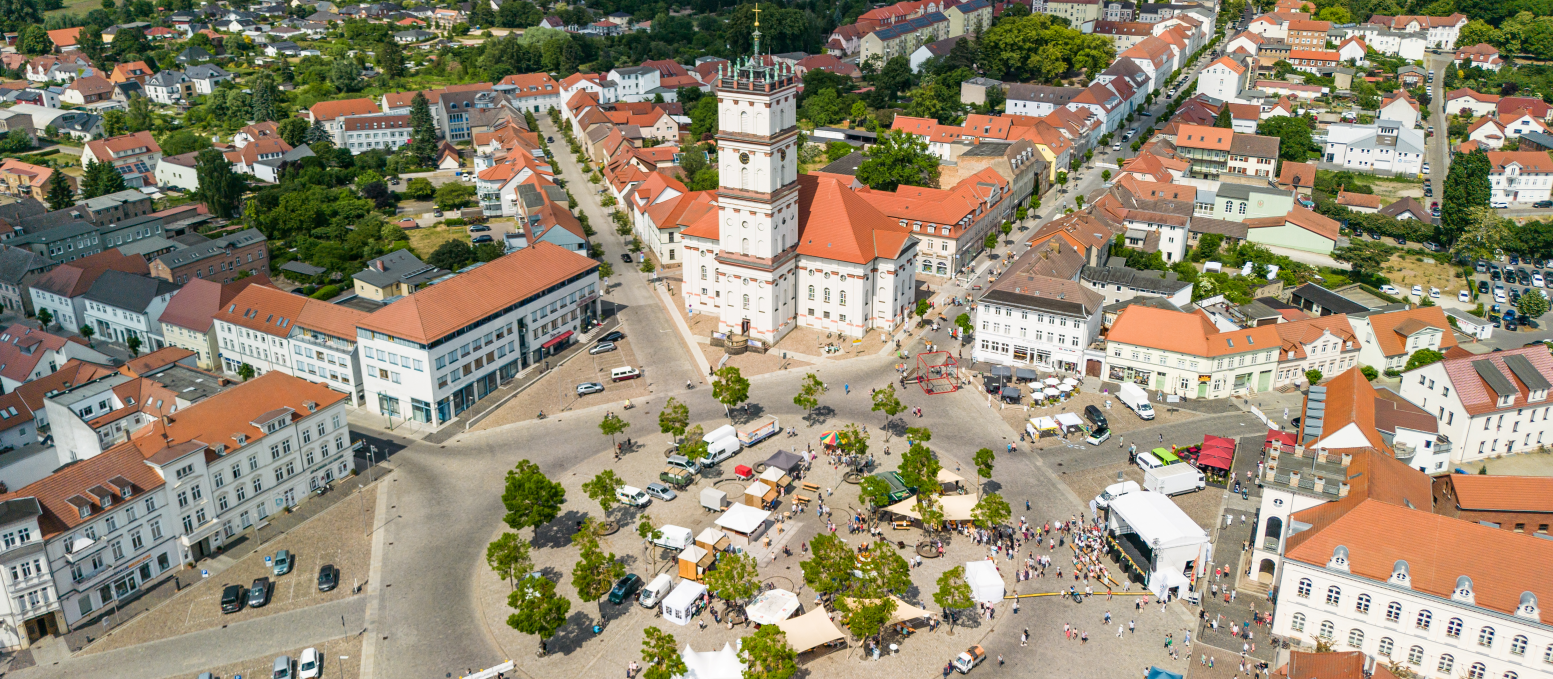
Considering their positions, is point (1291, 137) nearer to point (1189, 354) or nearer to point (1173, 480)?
point (1189, 354)

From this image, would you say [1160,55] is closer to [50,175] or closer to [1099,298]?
[1099,298]

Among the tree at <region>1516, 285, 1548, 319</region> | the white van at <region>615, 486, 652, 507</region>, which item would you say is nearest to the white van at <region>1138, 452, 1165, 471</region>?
the white van at <region>615, 486, 652, 507</region>

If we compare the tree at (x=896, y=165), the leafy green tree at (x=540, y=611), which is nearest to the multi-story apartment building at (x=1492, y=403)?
the leafy green tree at (x=540, y=611)

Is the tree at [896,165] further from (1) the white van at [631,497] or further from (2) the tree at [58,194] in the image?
(2) the tree at [58,194]

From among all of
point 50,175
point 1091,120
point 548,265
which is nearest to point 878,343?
point 548,265

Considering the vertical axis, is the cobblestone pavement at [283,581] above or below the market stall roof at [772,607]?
below
